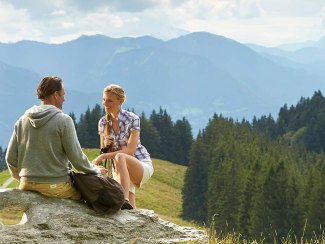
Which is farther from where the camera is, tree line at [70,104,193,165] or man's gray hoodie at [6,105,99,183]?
tree line at [70,104,193,165]

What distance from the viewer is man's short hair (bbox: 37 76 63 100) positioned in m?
9.08

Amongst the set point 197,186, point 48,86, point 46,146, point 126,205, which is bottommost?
point 197,186

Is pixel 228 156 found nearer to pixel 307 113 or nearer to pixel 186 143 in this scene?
pixel 186 143

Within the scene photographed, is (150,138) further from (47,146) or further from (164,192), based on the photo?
(47,146)

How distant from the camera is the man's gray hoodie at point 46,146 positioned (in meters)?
9.09

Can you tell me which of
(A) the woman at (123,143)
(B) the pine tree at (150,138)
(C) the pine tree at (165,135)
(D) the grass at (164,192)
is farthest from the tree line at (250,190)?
(A) the woman at (123,143)

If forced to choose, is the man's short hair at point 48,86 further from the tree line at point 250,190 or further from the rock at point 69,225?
the tree line at point 250,190

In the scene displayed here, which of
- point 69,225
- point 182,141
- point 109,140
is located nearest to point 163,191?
point 182,141

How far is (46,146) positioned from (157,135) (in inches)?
5541

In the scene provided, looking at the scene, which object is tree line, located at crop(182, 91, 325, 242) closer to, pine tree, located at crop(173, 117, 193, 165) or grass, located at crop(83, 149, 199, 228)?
grass, located at crop(83, 149, 199, 228)

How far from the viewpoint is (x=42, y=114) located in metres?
9.07

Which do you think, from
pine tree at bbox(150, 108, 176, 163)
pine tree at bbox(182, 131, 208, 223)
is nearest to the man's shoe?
pine tree at bbox(182, 131, 208, 223)

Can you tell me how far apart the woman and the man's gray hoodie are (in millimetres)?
1479

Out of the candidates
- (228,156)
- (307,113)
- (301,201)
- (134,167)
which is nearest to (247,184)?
(301,201)
